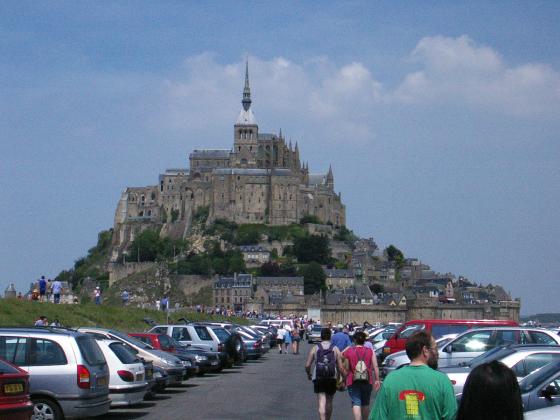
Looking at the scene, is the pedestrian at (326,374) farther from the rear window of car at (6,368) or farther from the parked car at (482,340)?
the parked car at (482,340)

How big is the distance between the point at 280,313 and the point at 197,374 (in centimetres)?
10979

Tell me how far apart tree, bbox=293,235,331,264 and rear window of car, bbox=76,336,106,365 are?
137998 mm

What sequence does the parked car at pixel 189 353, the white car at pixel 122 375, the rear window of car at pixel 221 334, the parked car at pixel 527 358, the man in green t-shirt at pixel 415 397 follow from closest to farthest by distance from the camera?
the man in green t-shirt at pixel 415 397, the parked car at pixel 527 358, the white car at pixel 122 375, the parked car at pixel 189 353, the rear window of car at pixel 221 334

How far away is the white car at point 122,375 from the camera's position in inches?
650

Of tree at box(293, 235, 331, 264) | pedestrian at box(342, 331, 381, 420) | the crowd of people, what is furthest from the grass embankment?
tree at box(293, 235, 331, 264)

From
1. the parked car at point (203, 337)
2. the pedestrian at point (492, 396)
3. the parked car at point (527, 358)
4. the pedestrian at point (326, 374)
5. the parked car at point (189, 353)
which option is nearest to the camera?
the pedestrian at point (492, 396)

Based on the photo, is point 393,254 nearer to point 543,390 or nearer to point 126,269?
point 126,269

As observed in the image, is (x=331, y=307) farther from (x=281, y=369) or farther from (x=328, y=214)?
(x=281, y=369)

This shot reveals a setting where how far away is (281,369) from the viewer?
32.1 m

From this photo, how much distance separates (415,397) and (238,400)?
1261cm

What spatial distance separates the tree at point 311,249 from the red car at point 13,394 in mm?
141158

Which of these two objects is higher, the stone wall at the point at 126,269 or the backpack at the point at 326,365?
the stone wall at the point at 126,269

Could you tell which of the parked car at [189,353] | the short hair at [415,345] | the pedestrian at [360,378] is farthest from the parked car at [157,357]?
the short hair at [415,345]

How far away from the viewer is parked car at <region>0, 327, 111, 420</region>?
14.3m
